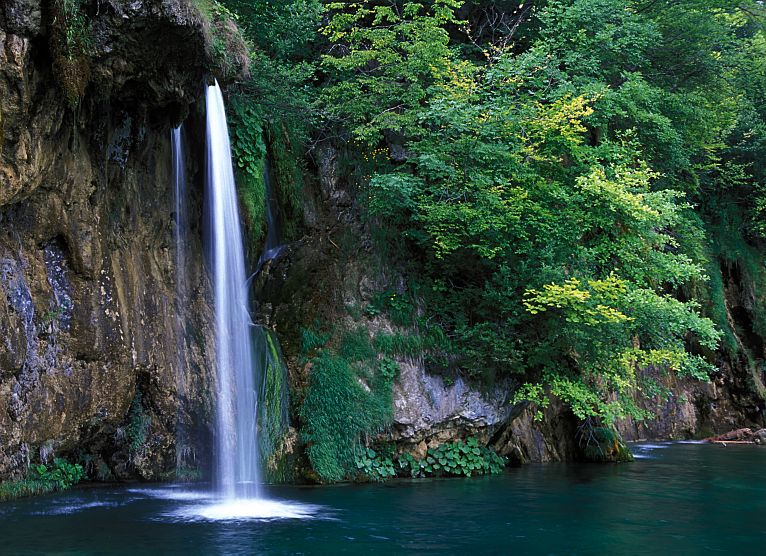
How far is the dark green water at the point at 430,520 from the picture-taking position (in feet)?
26.3

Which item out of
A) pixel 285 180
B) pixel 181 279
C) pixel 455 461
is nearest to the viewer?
A: pixel 181 279

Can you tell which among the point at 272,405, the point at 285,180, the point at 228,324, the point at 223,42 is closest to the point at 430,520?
the point at 272,405

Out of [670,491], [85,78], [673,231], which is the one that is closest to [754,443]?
[673,231]

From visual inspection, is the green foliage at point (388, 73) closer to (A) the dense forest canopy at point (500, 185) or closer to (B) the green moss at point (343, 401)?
(A) the dense forest canopy at point (500, 185)

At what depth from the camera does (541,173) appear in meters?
15.4

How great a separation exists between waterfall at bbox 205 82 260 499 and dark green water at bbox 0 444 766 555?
2.78 feet

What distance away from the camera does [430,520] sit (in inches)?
378

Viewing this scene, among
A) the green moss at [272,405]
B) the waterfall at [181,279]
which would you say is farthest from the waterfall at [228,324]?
the waterfall at [181,279]

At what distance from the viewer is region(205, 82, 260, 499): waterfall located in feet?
40.7

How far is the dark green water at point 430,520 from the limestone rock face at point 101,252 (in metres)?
1.10

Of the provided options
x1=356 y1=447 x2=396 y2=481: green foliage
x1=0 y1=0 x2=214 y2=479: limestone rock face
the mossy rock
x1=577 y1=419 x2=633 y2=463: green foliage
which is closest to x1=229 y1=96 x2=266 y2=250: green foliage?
x1=0 y1=0 x2=214 y2=479: limestone rock face

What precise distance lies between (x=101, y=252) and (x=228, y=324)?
231cm

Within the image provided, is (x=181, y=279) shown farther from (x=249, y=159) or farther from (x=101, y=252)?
(x=249, y=159)

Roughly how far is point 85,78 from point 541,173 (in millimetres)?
8821
